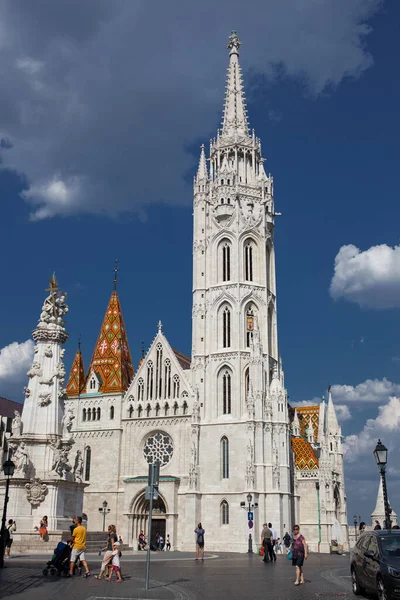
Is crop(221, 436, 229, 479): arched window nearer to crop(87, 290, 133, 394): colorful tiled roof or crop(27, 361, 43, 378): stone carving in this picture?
crop(87, 290, 133, 394): colorful tiled roof

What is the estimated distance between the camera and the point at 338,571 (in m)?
20.5

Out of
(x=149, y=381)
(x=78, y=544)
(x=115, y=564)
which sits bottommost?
(x=115, y=564)

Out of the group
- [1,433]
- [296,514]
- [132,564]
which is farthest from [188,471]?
[132,564]

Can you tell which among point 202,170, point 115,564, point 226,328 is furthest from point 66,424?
point 202,170

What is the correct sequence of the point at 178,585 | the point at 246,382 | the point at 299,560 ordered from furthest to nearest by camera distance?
the point at 246,382 → the point at 299,560 → the point at 178,585

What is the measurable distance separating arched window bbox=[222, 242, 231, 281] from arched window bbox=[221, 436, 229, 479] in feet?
43.8

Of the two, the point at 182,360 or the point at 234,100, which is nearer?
the point at 182,360

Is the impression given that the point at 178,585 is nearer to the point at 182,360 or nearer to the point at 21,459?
the point at 21,459

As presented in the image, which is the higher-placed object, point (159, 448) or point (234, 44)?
point (234, 44)

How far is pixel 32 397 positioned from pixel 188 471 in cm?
2255

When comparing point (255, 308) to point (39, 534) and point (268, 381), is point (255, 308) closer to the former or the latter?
point (268, 381)

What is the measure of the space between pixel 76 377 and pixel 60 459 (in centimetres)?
3003

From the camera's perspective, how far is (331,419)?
62.2m

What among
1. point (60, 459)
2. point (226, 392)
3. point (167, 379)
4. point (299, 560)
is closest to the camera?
point (299, 560)
